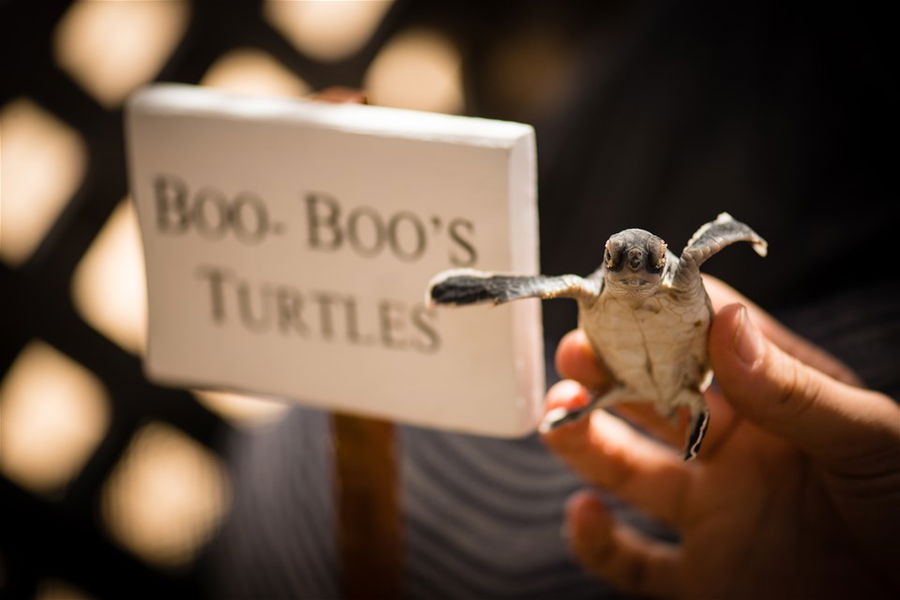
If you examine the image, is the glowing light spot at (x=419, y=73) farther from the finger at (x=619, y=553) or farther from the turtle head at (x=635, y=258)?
the turtle head at (x=635, y=258)

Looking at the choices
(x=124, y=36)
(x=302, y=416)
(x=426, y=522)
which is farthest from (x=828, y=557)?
(x=124, y=36)

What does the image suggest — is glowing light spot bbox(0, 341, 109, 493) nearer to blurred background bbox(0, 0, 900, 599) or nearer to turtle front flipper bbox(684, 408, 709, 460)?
blurred background bbox(0, 0, 900, 599)

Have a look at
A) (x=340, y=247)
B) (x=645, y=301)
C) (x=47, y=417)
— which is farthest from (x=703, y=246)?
(x=47, y=417)

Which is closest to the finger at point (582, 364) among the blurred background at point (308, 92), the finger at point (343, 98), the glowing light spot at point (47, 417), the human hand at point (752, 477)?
the human hand at point (752, 477)

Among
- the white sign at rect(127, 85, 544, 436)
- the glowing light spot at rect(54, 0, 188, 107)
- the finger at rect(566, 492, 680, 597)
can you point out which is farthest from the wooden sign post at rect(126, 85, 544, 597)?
the glowing light spot at rect(54, 0, 188, 107)

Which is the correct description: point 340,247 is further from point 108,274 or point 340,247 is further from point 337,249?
point 108,274

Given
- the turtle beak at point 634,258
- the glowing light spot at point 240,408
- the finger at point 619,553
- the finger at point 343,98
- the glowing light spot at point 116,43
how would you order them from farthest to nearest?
1. the glowing light spot at point 240,408
2. the glowing light spot at point 116,43
3. the finger at point 619,553
4. the finger at point 343,98
5. the turtle beak at point 634,258

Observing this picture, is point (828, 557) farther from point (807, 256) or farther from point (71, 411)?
point (71, 411)
